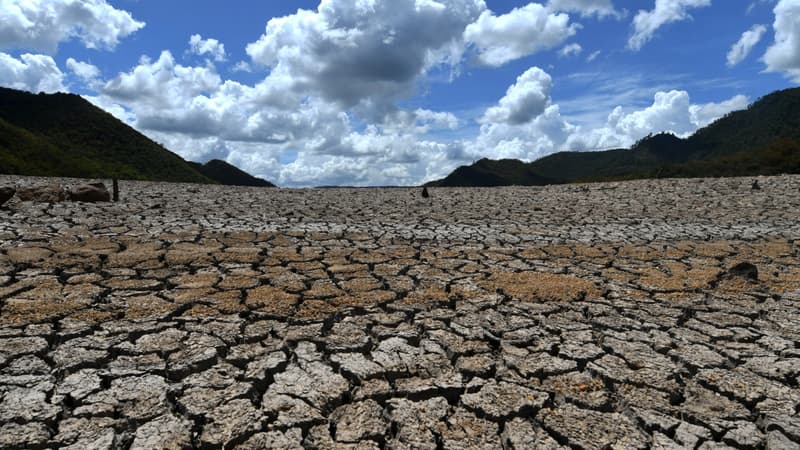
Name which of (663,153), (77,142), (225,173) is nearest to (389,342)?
(77,142)

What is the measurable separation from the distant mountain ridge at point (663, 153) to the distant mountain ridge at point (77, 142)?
77.5 feet

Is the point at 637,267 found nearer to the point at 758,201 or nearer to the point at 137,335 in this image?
the point at 137,335

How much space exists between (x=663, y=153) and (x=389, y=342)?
84706 mm

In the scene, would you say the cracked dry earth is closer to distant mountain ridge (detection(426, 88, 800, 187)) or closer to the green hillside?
distant mountain ridge (detection(426, 88, 800, 187))

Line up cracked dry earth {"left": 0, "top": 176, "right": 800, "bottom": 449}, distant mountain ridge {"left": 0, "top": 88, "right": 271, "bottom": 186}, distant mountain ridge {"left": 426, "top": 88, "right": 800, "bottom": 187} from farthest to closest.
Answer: distant mountain ridge {"left": 426, "top": 88, "right": 800, "bottom": 187}, distant mountain ridge {"left": 0, "top": 88, "right": 271, "bottom": 186}, cracked dry earth {"left": 0, "top": 176, "right": 800, "bottom": 449}

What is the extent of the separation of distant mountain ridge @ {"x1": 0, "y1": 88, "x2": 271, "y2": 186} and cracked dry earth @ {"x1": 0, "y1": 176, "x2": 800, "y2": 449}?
28.7 meters

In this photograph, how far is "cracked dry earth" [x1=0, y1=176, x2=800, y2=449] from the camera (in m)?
2.36

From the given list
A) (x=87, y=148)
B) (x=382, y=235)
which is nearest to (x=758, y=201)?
(x=382, y=235)

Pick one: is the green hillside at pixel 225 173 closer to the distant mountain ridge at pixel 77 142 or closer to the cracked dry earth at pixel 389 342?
the distant mountain ridge at pixel 77 142

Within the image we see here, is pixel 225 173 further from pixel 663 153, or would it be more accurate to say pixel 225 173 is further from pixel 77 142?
pixel 663 153

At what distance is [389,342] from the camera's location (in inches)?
131

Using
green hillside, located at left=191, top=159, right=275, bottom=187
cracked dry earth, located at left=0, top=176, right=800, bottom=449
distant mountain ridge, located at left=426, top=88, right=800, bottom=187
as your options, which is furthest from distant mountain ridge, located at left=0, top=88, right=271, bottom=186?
cracked dry earth, located at left=0, top=176, right=800, bottom=449

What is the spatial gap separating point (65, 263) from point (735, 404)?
19.3ft

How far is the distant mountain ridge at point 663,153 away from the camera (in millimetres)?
52094
